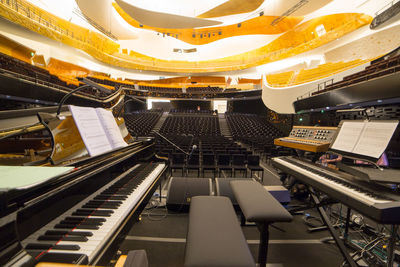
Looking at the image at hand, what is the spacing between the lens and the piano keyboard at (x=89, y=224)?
30.6 inches

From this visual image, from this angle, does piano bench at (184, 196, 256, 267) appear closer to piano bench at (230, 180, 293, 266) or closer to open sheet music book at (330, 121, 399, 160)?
piano bench at (230, 180, 293, 266)

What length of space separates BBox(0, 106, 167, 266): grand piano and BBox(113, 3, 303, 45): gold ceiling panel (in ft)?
59.9

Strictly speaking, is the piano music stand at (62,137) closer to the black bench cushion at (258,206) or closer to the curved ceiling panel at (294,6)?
the black bench cushion at (258,206)

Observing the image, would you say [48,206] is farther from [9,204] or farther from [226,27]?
[226,27]

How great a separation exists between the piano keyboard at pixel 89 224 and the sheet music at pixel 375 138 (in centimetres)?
209

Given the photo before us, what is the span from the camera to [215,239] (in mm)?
1079

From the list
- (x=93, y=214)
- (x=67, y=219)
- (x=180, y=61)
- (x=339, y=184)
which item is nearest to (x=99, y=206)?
(x=93, y=214)

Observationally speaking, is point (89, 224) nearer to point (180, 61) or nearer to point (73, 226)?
point (73, 226)

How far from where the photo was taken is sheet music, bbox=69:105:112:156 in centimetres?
132

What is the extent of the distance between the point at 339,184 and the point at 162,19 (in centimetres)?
1482

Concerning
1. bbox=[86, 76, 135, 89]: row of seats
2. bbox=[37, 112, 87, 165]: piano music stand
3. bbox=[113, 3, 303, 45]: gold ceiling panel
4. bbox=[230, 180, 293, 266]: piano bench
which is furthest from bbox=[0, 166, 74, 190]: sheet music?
bbox=[113, 3, 303, 45]: gold ceiling panel

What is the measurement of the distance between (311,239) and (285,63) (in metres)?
15.7

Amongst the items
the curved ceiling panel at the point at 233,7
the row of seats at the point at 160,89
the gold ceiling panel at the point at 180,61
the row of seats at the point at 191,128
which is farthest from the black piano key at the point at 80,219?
the row of seats at the point at 160,89

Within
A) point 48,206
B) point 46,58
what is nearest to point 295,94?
point 48,206
